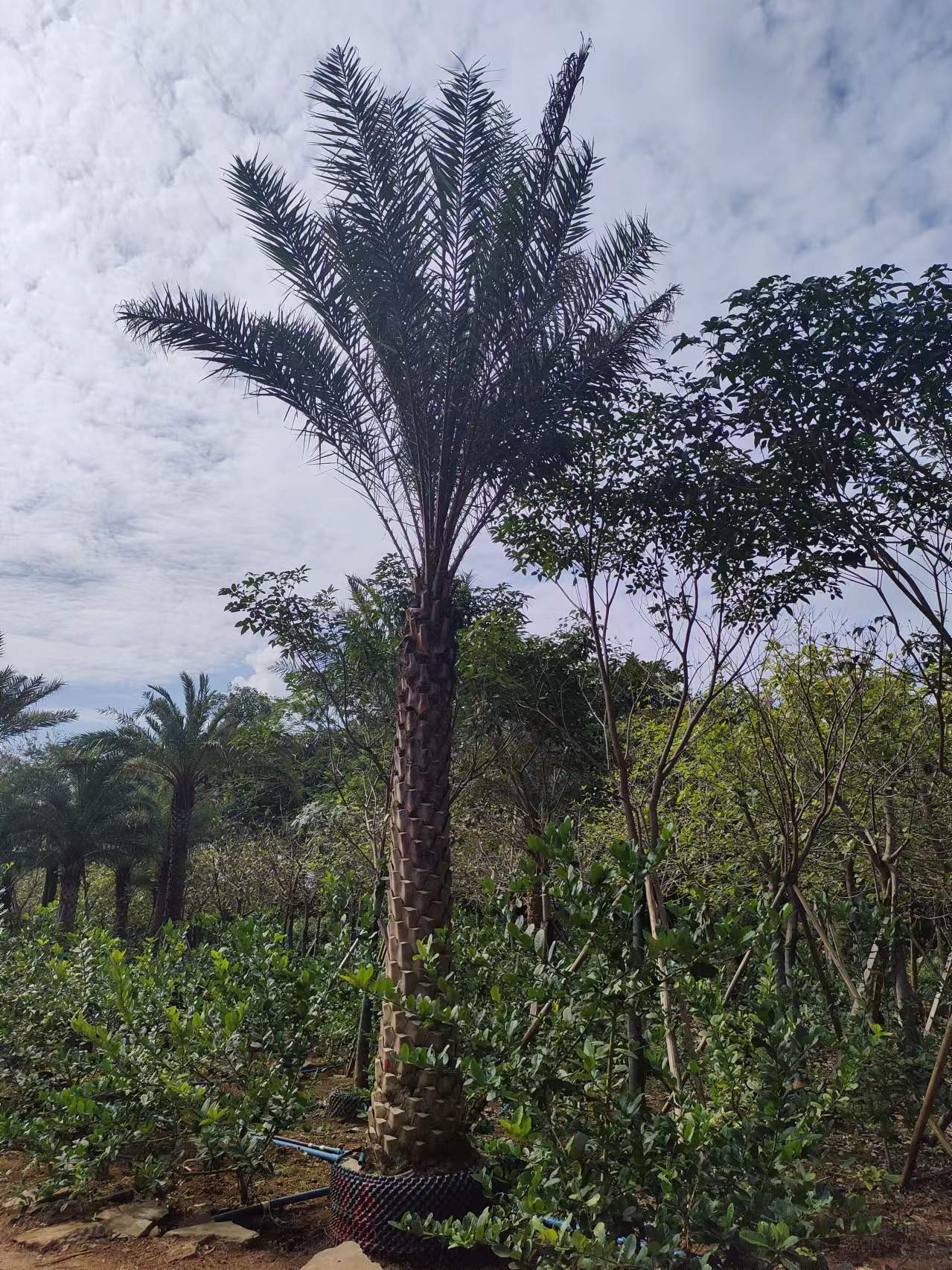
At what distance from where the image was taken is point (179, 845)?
63.5ft

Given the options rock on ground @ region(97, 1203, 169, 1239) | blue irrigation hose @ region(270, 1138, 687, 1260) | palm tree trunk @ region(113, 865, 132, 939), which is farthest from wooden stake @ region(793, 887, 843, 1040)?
palm tree trunk @ region(113, 865, 132, 939)

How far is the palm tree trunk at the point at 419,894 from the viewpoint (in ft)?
16.1

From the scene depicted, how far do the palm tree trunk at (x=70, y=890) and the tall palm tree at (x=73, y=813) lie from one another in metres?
0.02

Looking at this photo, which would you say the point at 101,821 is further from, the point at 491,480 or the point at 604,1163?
the point at 604,1163

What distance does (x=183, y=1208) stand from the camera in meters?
5.33

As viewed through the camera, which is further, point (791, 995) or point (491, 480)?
point (491, 480)

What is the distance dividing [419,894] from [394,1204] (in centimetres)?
153

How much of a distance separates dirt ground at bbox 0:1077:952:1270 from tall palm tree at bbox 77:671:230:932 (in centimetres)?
1342

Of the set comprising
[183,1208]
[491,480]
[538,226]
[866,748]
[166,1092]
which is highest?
[538,226]

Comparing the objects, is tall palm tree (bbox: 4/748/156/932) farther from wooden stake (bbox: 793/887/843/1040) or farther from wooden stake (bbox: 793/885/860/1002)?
wooden stake (bbox: 793/885/860/1002)

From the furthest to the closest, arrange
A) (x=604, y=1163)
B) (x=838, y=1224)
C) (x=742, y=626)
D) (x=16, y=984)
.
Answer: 1. (x=16, y=984)
2. (x=742, y=626)
3. (x=604, y=1163)
4. (x=838, y=1224)

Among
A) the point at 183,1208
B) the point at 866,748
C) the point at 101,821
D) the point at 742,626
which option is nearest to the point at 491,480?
the point at 742,626

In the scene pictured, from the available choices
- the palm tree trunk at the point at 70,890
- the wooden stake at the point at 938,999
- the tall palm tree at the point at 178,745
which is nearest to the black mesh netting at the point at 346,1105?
the wooden stake at the point at 938,999

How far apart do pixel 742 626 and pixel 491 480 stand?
7.51 feet
